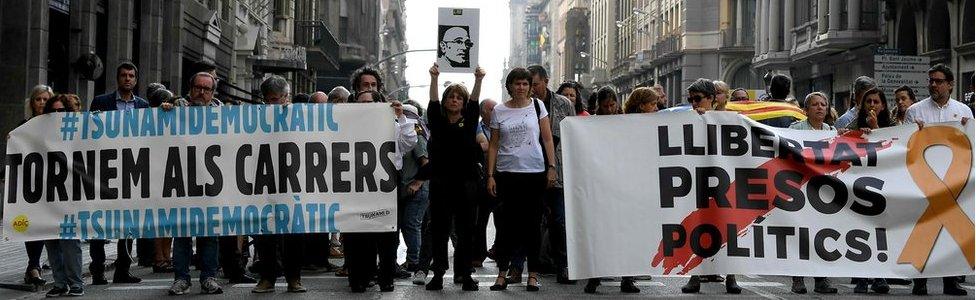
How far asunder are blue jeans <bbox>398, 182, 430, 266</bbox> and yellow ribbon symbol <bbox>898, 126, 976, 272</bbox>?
11.9 feet

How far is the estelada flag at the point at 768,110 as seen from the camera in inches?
497

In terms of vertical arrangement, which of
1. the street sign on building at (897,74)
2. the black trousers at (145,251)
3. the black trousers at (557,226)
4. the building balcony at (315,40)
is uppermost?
the building balcony at (315,40)

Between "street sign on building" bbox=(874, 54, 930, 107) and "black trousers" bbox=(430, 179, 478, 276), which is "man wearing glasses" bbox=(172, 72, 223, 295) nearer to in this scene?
"black trousers" bbox=(430, 179, 478, 276)

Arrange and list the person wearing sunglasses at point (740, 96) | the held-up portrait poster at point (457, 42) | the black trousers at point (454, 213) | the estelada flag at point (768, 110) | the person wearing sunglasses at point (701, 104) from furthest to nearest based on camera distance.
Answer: the person wearing sunglasses at point (740, 96)
the held-up portrait poster at point (457, 42)
the estelada flag at point (768, 110)
the black trousers at point (454, 213)
the person wearing sunglasses at point (701, 104)

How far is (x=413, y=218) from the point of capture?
11281mm

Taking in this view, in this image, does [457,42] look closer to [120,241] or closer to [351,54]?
[120,241]

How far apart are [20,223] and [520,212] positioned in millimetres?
3577

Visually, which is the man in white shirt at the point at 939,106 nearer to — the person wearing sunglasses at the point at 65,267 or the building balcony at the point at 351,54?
the person wearing sunglasses at the point at 65,267

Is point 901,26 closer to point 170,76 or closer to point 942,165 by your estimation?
point 170,76

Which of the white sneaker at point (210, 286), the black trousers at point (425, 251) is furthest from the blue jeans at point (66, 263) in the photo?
the black trousers at point (425, 251)

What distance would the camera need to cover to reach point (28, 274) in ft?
34.9

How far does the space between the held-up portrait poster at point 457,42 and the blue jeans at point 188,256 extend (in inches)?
151

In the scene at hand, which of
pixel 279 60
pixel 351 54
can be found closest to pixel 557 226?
pixel 279 60

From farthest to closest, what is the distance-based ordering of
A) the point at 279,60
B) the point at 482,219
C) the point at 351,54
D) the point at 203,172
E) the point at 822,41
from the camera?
the point at 351,54 < the point at 279,60 < the point at 822,41 < the point at 482,219 < the point at 203,172
